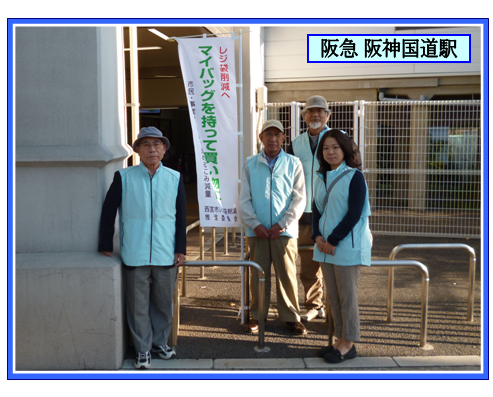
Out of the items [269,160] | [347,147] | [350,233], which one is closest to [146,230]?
[269,160]

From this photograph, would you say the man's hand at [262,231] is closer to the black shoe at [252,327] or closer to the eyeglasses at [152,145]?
the black shoe at [252,327]

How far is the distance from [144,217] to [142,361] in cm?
114

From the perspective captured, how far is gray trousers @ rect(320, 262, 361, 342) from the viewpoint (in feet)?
12.8

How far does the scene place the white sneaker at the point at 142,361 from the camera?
3877mm

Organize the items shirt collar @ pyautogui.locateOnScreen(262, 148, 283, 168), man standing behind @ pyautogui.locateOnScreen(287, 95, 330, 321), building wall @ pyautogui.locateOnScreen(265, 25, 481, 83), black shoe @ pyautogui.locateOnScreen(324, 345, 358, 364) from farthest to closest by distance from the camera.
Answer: building wall @ pyautogui.locateOnScreen(265, 25, 481, 83) < man standing behind @ pyautogui.locateOnScreen(287, 95, 330, 321) < shirt collar @ pyautogui.locateOnScreen(262, 148, 283, 168) < black shoe @ pyautogui.locateOnScreen(324, 345, 358, 364)

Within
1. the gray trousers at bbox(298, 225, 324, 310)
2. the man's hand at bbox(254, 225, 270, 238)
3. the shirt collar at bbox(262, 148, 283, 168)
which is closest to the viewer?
the man's hand at bbox(254, 225, 270, 238)

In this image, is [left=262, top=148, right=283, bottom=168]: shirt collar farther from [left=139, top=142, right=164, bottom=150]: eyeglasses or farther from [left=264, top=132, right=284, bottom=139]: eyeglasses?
[left=139, top=142, right=164, bottom=150]: eyeglasses

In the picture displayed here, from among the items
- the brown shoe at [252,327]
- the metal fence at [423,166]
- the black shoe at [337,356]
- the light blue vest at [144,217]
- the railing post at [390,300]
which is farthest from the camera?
the metal fence at [423,166]

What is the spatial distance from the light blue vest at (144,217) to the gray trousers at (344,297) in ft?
4.42

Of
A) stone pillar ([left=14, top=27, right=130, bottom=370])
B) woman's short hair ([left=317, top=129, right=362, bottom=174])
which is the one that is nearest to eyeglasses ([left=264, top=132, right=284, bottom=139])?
woman's short hair ([left=317, top=129, right=362, bottom=174])

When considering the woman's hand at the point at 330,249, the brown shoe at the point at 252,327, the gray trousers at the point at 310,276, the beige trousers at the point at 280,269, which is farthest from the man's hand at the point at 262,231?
the brown shoe at the point at 252,327

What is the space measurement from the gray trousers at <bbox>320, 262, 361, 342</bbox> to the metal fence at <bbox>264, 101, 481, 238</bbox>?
17.4ft

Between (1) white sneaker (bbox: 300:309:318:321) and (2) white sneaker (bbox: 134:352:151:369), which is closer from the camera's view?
(2) white sneaker (bbox: 134:352:151:369)

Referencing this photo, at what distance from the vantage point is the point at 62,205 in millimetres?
3877
